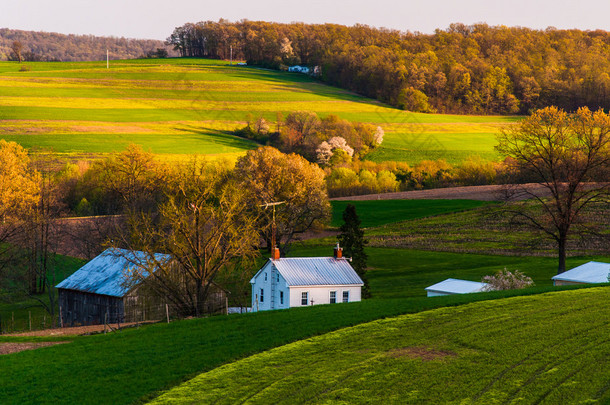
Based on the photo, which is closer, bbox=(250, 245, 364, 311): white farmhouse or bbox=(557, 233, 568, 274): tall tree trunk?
bbox=(250, 245, 364, 311): white farmhouse

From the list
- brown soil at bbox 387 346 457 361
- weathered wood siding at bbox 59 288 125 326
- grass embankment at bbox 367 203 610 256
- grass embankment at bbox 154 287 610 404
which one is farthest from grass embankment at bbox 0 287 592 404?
grass embankment at bbox 367 203 610 256

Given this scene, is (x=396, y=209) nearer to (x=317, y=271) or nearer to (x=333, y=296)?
(x=317, y=271)

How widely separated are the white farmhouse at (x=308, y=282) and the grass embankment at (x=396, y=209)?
36.5 m

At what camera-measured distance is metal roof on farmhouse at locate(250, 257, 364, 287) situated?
4591 cm

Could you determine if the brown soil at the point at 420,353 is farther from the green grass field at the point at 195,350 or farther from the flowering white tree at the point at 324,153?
the flowering white tree at the point at 324,153

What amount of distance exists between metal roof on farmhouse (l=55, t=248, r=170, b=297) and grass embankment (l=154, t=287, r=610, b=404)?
901 inches

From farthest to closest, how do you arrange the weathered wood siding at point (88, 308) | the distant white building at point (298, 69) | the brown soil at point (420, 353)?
the distant white building at point (298, 69), the weathered wood siding at point (88, 308), the brown soil at point (420, 353)

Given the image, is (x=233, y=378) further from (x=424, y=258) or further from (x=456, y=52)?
(x=456, y=52)

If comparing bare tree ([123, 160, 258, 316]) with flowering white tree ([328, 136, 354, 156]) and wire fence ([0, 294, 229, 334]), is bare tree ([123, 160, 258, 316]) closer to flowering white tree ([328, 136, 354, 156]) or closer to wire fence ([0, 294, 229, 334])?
wire fence ([0, 294, 229, 334])

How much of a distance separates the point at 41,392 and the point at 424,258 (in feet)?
152

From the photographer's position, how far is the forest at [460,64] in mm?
157500

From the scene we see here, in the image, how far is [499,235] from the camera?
238ft

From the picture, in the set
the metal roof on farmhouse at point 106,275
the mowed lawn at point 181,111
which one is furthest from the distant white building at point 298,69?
the metal roof on farmhouse at point 106,275

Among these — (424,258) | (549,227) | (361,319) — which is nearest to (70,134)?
(424,258)
